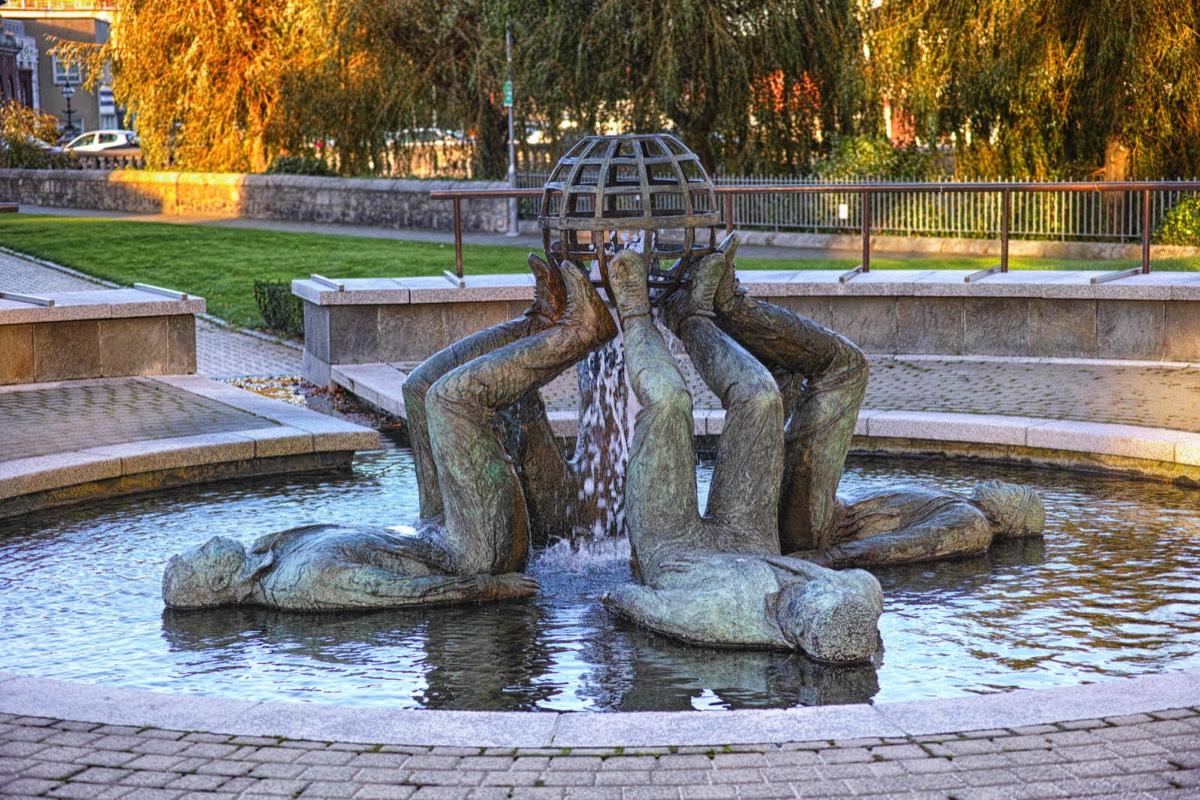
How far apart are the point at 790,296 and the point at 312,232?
55.9 feet

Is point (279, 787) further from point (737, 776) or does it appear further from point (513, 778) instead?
point (737, 776)

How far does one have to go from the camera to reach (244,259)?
2398 centimetres

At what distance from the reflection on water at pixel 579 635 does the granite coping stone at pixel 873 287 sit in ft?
14.9

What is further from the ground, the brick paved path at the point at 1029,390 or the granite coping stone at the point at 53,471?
the brick paved path at the point at 1029,390

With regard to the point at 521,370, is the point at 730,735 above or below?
below

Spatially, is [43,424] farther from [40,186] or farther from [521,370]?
[40,186]

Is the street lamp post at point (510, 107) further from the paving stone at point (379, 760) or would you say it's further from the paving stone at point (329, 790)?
the paving stone at point (329, 790)

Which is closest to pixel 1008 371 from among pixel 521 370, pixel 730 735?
pixel 521 370

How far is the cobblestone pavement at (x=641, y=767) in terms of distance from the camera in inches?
166

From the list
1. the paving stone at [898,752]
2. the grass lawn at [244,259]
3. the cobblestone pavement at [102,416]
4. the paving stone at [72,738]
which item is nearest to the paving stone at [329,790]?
the paving stone at [72,738]

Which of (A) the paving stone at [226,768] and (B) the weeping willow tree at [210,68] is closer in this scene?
(A) the paving stone at [226,768]

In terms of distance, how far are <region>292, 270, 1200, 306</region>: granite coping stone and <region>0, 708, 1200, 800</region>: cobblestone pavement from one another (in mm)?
8287

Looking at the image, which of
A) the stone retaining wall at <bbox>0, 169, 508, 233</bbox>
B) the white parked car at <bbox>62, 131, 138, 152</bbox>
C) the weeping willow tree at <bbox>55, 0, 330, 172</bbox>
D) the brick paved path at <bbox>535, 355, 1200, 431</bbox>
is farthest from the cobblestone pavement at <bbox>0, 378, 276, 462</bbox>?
the white parked car at <bbox>62, 131, 138, 152</bbox>

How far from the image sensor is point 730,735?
4.59 m
